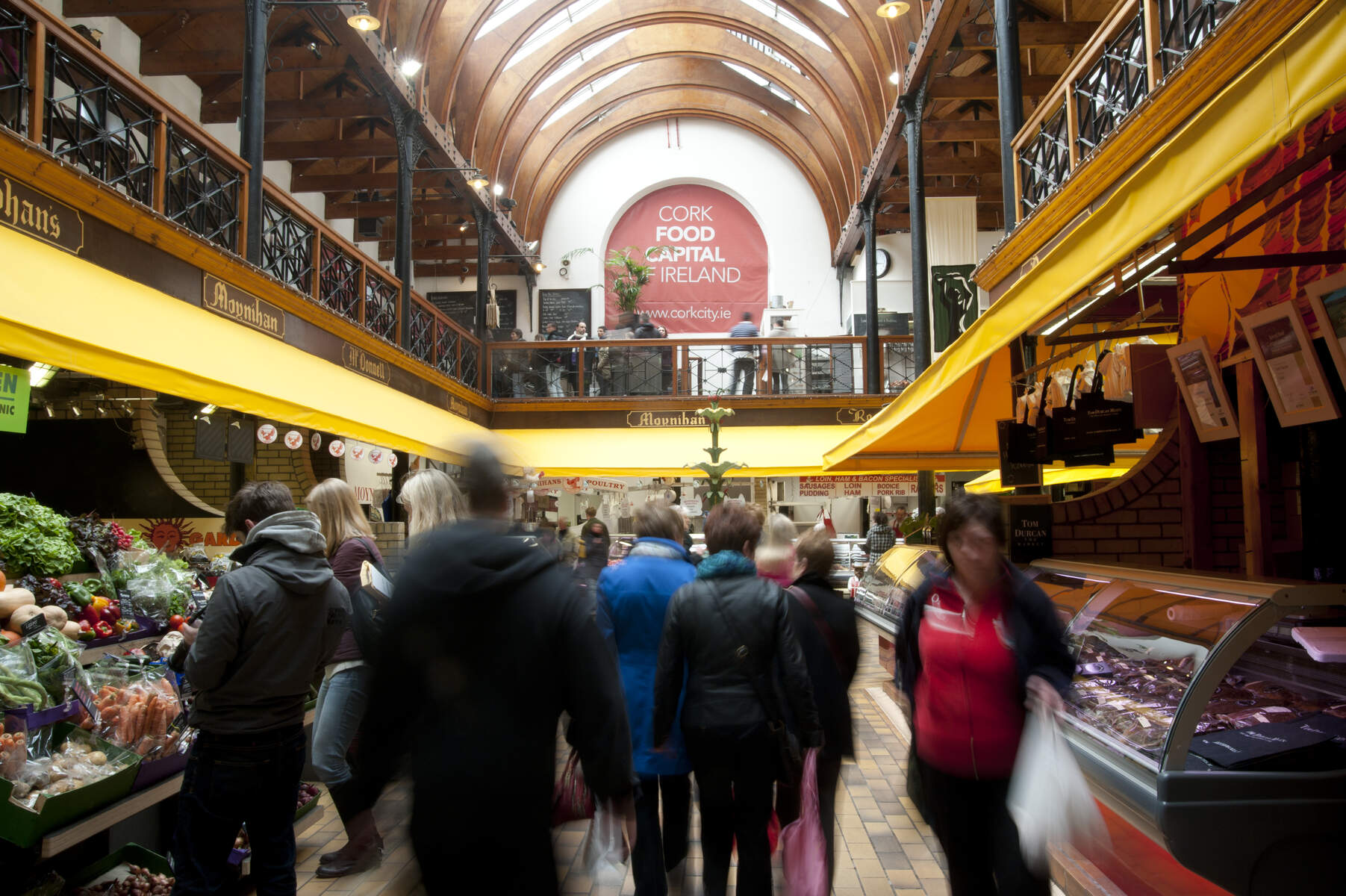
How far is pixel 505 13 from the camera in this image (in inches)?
556

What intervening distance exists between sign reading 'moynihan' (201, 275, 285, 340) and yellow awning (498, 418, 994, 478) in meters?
5.21

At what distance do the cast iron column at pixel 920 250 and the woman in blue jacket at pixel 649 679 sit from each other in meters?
7.99

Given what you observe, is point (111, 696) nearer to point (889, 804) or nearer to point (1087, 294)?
point (889, 804)

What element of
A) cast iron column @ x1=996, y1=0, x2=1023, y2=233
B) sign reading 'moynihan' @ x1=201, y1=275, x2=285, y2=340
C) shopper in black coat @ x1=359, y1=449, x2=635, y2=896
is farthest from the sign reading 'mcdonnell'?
shopper in black coat @ x1=359, y1=449, x2=635, y2=896

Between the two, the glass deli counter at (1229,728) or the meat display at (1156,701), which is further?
the meat display at (1156,701)

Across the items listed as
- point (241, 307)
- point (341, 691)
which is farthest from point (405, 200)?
point (341, 691)

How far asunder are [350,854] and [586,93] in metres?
18.0

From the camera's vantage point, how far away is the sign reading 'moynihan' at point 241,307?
6.74 metres

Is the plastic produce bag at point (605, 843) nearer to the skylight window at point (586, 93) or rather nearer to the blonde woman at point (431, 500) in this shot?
the blonde woman at point (431, 500)

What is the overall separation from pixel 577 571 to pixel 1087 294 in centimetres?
376

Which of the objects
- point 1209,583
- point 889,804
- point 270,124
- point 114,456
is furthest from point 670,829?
point 270,124

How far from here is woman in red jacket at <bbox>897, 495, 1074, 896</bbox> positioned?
95.3 inches

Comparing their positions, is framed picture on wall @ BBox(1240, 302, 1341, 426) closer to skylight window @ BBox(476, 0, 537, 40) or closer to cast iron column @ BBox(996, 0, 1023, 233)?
cast iron column @ BBox(996, 0, 1023, 233)

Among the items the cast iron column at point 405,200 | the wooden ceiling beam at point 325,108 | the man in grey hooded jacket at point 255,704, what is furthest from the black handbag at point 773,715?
the wooden ceiling beam at point 325,108
